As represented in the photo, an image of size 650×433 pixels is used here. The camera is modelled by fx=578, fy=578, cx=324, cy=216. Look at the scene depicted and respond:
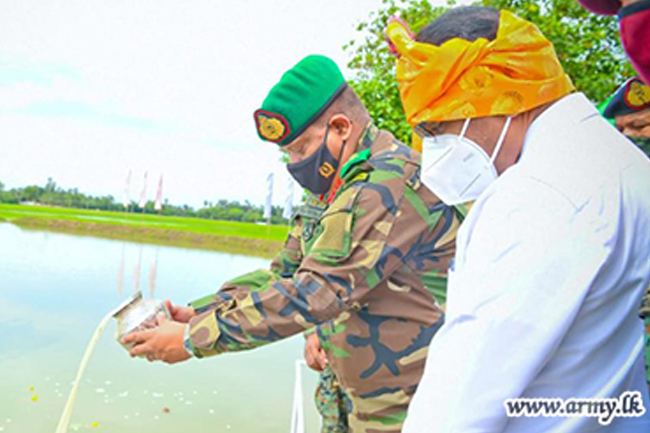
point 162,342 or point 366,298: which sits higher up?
point 366,298

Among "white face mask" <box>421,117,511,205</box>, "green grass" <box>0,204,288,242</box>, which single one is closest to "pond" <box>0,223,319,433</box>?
"white face mask" <box>421,117,511,205</box>

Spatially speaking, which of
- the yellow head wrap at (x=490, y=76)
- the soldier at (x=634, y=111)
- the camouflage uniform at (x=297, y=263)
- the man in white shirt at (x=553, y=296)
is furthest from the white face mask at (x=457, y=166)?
the soldier at (x=634, y=111)

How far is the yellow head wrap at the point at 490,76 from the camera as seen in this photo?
1135mm

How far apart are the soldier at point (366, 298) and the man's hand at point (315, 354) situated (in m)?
0.54

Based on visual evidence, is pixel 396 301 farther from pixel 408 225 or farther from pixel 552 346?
pixel 552 346

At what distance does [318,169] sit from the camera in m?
2.15

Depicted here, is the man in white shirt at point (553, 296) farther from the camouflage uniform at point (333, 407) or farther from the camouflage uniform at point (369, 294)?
the camouflage uniform at point (333, 407)

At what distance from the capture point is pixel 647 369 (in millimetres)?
993

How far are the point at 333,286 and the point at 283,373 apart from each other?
7720mm

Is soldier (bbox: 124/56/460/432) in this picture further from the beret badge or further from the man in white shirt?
the man in white shirt

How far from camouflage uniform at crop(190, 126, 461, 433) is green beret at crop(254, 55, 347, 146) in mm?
356

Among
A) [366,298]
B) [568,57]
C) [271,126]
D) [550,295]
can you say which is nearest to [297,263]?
[271,126]

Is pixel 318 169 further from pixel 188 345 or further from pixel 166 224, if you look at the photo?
pixel 166 224

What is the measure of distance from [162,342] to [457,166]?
103 centimetres
